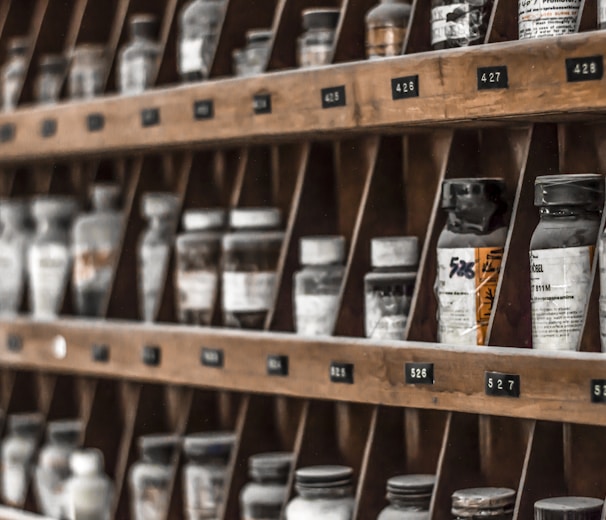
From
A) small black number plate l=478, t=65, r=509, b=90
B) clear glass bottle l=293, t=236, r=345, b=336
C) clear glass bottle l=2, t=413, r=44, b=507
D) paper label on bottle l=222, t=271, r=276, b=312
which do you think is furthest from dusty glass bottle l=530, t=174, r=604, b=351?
clear glass bottle l=2, t=413, r=44, b=507

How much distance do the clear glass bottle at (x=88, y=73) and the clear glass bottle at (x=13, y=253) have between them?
29 cm

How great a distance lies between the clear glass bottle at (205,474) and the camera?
204 centimetres

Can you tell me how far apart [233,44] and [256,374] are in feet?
1.69

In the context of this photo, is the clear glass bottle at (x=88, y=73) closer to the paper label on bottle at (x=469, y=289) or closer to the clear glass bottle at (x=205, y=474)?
the clear glass bottle at (x=205, y=474)

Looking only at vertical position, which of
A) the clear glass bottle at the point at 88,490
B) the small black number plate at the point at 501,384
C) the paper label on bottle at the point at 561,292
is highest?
the paper label on bottle at the point at 561,292

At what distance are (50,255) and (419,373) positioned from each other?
0.96 m

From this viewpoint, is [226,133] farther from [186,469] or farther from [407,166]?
[186,469]

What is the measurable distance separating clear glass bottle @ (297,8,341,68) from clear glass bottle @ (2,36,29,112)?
815 millimetres

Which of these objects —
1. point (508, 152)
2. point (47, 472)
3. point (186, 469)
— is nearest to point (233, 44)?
point (508, 152)

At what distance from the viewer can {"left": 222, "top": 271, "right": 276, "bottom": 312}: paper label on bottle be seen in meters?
1.96

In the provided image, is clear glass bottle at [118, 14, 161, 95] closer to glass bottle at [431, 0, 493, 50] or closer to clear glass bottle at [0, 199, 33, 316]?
clear glass bottle at [0, 199, 33, 316]

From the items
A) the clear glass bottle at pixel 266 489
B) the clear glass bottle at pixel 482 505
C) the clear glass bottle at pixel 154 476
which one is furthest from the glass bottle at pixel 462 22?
the clear glass bottle at pixel 154 476

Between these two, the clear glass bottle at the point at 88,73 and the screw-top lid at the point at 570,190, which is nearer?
the screw-top lid at the point at 570,190

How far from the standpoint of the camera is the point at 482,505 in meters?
1.60
